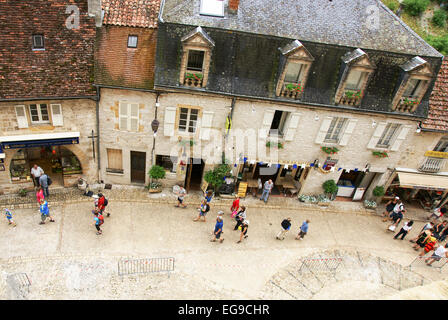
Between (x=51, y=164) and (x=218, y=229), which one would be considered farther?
(x=51, y=164)

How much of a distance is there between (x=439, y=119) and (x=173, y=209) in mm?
13785

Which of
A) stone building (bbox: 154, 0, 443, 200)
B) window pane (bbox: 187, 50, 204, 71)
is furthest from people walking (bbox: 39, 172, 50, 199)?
window pane (bbox: 187, 50, 204, 71)

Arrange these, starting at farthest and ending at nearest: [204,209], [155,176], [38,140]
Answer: [155,176] < [204,209] < [38,140]

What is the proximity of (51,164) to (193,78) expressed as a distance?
9268mm

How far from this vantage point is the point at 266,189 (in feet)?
60.1

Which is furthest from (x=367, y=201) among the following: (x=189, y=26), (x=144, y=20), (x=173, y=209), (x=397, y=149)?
(x=144, y=20)

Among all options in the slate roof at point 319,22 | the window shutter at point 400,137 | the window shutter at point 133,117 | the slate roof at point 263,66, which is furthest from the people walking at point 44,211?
the window shutter at point 400,137

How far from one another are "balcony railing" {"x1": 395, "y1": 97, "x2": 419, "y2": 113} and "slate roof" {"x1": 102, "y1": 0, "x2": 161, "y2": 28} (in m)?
11.8

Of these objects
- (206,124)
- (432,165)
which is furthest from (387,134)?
(206,124)

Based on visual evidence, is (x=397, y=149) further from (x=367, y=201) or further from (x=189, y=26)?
(x=189, y=26)

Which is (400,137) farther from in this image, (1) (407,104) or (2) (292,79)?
(2) (292,79)

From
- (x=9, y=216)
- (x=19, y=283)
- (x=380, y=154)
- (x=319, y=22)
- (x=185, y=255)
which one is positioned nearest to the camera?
(x=19, y=283)

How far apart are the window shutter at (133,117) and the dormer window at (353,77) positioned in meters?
9.20

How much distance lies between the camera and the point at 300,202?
63.4 feet
